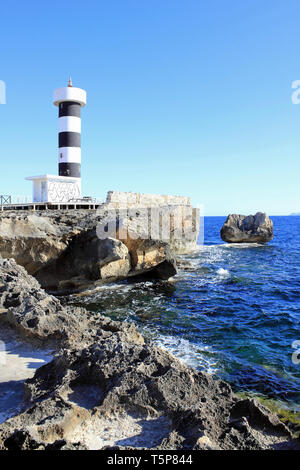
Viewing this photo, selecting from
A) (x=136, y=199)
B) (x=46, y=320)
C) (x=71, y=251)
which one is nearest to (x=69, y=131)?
(x=136, y=199)

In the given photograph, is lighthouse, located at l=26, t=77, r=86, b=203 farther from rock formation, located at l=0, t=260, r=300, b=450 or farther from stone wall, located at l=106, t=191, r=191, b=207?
rock formation, located at l=0, t=260, r=300, b=450

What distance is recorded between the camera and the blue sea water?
8.58 meters

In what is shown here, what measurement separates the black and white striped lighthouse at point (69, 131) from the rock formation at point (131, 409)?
84.3 feet

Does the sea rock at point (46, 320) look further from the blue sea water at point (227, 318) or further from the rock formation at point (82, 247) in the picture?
the rock formation at point (82, 247)

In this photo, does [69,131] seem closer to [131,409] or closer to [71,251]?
[71,251]

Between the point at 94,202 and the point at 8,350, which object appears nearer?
the point at 8,350

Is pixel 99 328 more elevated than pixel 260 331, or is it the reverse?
pixel 99 328

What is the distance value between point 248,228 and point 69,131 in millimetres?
22795

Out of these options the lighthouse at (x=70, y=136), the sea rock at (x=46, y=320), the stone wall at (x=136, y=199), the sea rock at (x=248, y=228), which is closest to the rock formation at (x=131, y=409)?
the sea rock at (x=46, y=320)

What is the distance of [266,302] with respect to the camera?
15531 mm

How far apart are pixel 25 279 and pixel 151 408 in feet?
23.9

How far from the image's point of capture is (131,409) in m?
4.49

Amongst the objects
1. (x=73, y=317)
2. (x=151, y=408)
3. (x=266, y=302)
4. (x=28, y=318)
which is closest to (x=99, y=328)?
(x=73, y=317)

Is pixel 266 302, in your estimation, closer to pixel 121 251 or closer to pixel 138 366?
pixel 121 251
